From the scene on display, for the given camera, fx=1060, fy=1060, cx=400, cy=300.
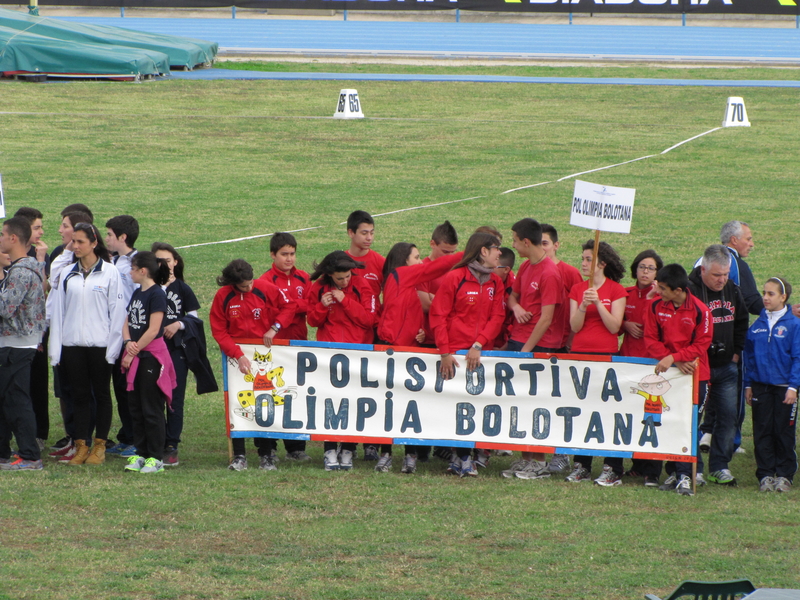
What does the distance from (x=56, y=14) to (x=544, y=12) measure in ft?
67.6

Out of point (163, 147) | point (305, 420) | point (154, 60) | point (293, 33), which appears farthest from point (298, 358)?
point (293, 33)

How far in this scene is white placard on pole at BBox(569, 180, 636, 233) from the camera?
841cm

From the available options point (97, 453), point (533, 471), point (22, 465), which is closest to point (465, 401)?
point (533, 471)

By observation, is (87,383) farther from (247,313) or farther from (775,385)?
(775,385)

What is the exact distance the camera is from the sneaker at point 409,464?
→ 27.6 ft

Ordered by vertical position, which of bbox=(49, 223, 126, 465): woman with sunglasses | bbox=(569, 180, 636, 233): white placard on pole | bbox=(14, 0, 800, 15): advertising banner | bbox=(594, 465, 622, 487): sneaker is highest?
bbox=(14, 0, 800, 15): advertising banner

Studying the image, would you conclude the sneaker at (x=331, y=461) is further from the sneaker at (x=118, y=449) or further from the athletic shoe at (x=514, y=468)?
the sneaker at (x=118, y=449)

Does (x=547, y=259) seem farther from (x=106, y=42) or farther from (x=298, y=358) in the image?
(x=106, y=42)

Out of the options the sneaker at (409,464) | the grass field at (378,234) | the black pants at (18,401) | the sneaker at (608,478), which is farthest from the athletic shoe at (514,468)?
the black pants at (18,401)

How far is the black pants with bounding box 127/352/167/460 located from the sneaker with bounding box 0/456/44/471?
2.59 feet

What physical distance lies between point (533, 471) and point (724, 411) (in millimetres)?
1570

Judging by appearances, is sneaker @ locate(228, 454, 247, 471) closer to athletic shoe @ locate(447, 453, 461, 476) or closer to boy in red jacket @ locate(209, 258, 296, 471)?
boy in red jacket @ locate(209, 258, 296, 471)

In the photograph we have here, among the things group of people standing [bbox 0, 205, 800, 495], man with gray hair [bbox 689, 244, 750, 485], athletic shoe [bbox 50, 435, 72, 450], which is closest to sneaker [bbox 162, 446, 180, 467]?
group of people standing [bbox 0, 205, 800, 495]

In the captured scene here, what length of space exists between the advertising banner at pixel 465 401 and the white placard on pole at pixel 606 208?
109 centimetres
